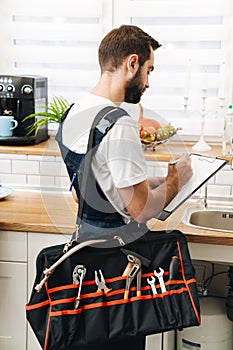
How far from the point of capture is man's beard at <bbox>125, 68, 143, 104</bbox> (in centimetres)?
204

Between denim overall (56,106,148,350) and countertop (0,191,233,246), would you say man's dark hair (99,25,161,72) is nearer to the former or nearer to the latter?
denim overall (56,106,148,350)

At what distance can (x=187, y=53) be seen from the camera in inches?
125

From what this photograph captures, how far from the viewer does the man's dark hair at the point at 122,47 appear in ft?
6.56

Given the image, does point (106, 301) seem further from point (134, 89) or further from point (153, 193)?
point (134, 89)

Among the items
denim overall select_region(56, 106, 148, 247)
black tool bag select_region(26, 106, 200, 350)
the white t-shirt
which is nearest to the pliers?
black tool bag select_region(26, 106, 200, 350)

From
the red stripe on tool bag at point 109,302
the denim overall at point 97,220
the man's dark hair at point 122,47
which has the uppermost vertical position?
the man's dark hair at point 122,47

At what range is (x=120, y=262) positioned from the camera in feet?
6.67

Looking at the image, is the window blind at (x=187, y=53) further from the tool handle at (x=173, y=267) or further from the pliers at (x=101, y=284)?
the pliers at (x=101, y=284)

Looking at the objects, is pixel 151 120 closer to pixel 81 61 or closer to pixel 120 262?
pixel 81 61

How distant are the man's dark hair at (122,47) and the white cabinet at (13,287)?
86 cm

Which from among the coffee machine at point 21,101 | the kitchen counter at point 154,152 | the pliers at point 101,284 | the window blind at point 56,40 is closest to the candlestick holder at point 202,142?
the kitchen counter at point 154,152

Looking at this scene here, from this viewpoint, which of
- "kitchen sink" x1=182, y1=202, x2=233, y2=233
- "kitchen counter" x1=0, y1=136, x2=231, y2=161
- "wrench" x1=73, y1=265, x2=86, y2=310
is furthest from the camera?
"kitchen counter" x1=0, y1=136, x2=231, y2=161

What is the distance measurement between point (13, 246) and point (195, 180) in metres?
0.78

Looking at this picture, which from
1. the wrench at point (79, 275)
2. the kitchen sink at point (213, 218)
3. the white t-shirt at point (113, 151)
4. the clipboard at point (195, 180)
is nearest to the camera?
the white t-shirt at point (113, 151)
